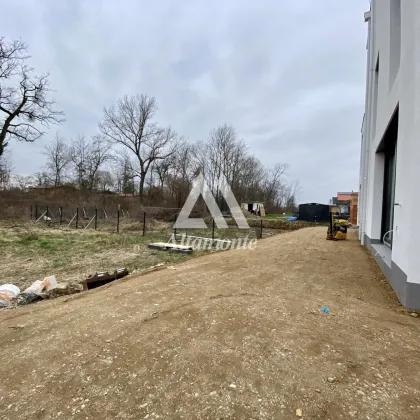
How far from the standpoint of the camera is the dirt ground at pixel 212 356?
64.9 inches

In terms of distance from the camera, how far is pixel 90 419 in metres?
1.53

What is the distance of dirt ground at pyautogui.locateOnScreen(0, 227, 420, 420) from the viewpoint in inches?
64.9

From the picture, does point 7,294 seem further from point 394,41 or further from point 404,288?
point 394,41

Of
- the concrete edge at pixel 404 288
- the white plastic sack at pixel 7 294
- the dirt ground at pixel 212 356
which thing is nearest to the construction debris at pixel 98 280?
the dirt ground at pixel 212 356

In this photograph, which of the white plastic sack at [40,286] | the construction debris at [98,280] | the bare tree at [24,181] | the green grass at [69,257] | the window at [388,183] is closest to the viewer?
the white plastic sack at [40,286]

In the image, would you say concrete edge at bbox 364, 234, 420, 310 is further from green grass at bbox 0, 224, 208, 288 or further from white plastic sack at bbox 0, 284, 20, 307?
white plastic sack at bbox 0, 284, 20, 307

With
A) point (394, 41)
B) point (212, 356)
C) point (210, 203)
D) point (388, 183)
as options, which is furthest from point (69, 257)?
point (210, 203)

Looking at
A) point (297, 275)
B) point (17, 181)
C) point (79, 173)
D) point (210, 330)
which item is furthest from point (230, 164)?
point (210, 330)

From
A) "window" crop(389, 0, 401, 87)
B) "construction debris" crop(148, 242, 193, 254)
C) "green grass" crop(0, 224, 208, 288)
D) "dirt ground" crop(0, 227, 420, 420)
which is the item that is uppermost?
"window" crop(389, 0, 401, 87)

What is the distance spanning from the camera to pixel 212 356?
7.14ft

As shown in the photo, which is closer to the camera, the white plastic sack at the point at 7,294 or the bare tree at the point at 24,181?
the white plastic sack at the point at 7,294

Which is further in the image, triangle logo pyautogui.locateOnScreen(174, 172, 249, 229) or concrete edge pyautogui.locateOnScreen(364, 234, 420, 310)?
triangle logo pyautogui.locateOnScreen(174, 172, 249, 229)

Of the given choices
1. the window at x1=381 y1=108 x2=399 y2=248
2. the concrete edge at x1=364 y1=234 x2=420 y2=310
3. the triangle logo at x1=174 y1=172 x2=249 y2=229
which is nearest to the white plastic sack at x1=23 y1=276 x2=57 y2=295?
the concrete edge at x1=364 y1=234 x2=420 y2=310

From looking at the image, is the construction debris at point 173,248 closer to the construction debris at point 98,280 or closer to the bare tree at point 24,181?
the construction debris at point 98,280
